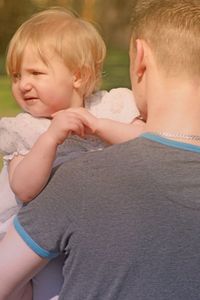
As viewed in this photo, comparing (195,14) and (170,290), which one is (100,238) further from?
(195,14)

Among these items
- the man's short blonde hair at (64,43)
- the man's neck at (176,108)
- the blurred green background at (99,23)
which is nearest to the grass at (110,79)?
the blurred green background at (99,23)

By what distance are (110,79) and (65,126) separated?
11.8 feet

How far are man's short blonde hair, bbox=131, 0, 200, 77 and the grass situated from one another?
9.55 ft

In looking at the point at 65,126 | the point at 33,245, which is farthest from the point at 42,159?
the point at 33,245

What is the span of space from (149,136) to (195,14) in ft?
0.93

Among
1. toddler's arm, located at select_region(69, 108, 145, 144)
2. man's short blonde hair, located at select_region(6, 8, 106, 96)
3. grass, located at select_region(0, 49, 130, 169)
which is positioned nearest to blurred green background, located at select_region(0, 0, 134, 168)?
grass, located at select_region(0, 49, 130, 169)

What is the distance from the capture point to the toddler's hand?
135cm

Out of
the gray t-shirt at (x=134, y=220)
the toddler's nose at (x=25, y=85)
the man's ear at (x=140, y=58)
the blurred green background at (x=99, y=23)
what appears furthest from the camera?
the blurred green background at (x=99, y=23)

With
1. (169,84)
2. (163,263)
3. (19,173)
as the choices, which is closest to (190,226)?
(163,263)

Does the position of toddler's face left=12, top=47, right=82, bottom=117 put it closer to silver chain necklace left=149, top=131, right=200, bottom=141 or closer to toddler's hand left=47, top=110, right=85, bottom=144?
toddler's hand left=47, top=110, right=85, bottom=144

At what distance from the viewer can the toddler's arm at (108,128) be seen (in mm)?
1418

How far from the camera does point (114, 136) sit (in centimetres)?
149

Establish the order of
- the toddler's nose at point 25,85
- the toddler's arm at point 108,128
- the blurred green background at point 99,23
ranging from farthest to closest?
the blurred green background at point 99,23 < the toddler's nose at point 25,85 < the toddler's arm at point 108,128

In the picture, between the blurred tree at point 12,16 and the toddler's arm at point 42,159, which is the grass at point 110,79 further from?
the toddler's arm at point 42,159
